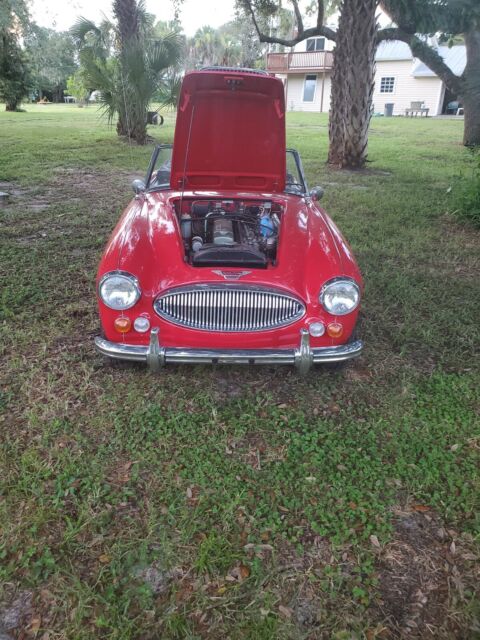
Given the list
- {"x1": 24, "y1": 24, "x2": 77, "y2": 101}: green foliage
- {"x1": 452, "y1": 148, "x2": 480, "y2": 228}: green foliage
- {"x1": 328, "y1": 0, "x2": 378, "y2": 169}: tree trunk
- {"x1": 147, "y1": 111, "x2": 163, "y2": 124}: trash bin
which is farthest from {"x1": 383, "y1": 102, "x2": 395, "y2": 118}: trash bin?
{"x1": 452, "y1": 148, "x2": 480, "y2": 228}: green foliage

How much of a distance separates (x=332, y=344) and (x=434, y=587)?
4.21 feet

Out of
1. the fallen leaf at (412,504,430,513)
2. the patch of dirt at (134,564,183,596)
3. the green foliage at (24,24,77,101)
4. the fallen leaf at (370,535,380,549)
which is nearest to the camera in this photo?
the patch of dirt at (134,564,183,596)

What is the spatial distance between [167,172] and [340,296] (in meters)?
2.20

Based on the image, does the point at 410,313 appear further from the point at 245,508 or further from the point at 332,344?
the point at 245,508

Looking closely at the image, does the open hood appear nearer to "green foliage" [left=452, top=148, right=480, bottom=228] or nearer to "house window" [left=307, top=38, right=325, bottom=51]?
"green foliage" [left=452, top=148, right=480, bottom=228]

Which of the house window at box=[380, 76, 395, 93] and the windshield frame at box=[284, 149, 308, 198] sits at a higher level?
the house window at box=[380, 76, 395, 93]

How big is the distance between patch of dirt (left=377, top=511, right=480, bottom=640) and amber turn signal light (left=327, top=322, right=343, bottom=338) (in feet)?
3.24

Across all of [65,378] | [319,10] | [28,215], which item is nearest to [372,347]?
[65,378]

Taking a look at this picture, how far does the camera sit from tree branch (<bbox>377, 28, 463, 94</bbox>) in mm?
12188

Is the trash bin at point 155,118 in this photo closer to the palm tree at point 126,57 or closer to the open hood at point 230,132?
the palm tree at point 126,57

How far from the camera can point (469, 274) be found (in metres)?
4.62

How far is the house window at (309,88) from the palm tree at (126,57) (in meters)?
22.8

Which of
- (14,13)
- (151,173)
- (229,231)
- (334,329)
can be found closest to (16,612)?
(334,329)

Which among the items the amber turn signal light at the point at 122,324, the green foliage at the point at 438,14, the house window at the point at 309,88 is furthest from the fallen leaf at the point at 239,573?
the house window at the point at 309,88
